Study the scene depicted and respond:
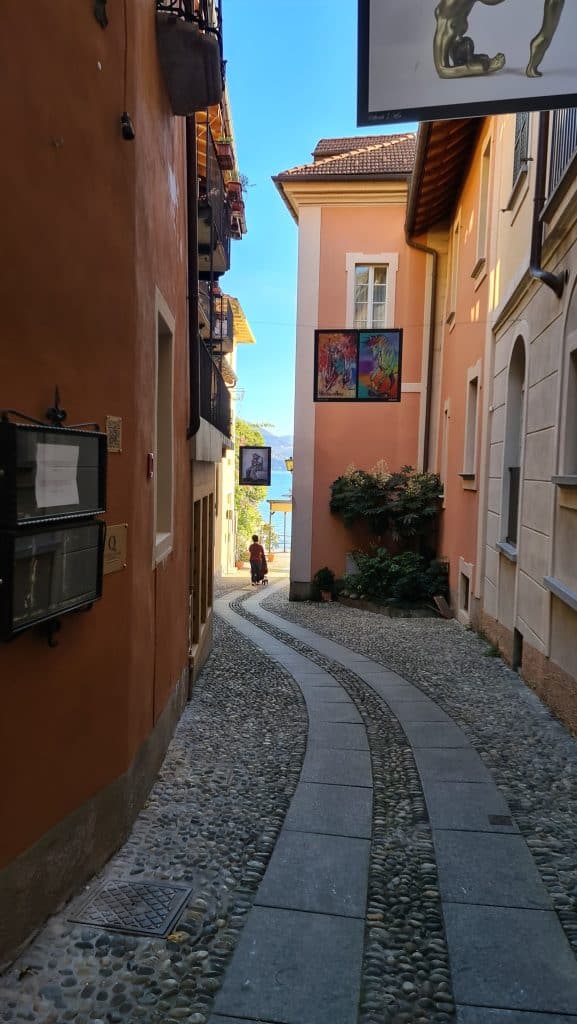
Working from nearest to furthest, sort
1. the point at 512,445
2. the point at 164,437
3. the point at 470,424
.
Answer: the point at 164,437, the point at 512,445, the point at 470,424

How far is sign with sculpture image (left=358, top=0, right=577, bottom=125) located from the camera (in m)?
3.60

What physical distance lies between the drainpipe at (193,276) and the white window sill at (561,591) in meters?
3.32

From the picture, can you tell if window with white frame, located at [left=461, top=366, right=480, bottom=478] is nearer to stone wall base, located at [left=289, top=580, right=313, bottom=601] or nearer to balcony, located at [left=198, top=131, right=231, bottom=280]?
balcony, located at [left=198, top=131, right=231, bottom=280]

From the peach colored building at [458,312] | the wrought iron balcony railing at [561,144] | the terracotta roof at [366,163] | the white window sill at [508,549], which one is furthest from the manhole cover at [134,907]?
the terracotta roof at [366,163]

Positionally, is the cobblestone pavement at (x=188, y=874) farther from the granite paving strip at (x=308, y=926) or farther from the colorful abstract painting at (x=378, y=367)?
the colorful abstract painting at (x=378, y=367)

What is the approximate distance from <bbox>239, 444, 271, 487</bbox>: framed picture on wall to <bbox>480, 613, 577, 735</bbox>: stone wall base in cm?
1157

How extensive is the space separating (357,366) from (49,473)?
1139 cm

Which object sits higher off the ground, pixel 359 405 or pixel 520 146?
pixel 520 146

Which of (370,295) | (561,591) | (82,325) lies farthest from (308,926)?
(370,295)

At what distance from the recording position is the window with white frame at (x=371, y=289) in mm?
15477

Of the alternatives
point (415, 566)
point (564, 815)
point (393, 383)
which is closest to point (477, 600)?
point (415, 566)

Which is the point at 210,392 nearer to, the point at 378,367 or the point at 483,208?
the point at 483,208

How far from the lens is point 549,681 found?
5902mm

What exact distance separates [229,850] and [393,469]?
12813 mm
